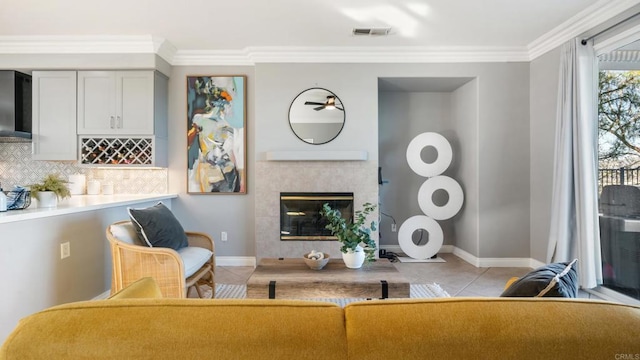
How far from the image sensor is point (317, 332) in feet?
2.12

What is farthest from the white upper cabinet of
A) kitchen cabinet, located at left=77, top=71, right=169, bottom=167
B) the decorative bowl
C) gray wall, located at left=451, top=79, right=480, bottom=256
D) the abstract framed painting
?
gray wall, located at left=451, top=79, right=480, bottom=256

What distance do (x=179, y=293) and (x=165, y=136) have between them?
225 centimetres

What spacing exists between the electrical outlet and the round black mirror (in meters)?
2.28

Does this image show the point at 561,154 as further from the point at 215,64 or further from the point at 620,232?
the point at 215,64

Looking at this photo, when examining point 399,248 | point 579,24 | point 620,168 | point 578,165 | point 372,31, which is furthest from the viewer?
point 399,248

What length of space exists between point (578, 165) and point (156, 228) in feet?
11.4

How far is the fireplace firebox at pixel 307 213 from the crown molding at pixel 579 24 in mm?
2552

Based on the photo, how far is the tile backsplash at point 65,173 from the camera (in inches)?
150

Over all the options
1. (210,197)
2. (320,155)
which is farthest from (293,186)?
(210,197)

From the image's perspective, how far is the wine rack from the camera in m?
3.60

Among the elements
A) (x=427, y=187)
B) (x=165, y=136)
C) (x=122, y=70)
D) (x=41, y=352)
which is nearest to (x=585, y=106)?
(x=427, y=187)

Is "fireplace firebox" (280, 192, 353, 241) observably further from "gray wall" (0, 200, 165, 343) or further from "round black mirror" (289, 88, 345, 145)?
"gray wall" (0, 200, 165, 343)

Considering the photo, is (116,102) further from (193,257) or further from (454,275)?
(454,275)

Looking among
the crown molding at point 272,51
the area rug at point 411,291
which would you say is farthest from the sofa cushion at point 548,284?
the crown molding at point 272,51
